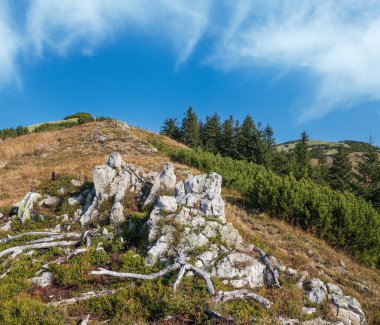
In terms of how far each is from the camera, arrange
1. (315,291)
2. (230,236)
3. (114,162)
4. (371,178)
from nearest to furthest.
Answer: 1. (315,291)
2. (230,236)
3. (114,162)
4. (371,178)

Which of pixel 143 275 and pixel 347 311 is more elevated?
pixel 143 275

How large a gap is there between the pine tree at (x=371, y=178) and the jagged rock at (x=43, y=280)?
2652 centimetres

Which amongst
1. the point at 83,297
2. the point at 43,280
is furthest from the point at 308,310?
the point at 43,280

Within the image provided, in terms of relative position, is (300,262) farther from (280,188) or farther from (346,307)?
(280,188)

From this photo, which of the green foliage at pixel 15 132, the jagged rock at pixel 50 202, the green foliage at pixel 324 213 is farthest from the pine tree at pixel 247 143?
the green foliage at pixel 15 132

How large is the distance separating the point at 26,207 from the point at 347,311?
46.9 ft

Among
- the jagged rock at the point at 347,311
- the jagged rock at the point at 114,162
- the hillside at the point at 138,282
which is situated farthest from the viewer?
the jagged rock at the point at 114,162

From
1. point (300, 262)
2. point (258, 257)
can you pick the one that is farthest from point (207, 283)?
point (300, 262)

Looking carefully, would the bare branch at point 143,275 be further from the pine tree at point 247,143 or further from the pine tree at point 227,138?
the pine tree at point 227,138

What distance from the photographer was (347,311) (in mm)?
7387

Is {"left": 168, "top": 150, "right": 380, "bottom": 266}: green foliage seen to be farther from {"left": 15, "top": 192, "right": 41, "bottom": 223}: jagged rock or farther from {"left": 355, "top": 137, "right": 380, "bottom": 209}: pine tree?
{"left": 15, "top": 192, "right": 41, "bottom": 223}: jagged rock

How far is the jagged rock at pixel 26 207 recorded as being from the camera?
45.7 feet

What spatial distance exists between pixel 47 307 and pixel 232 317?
176 inches

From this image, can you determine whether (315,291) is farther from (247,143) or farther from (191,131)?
(191,131)
